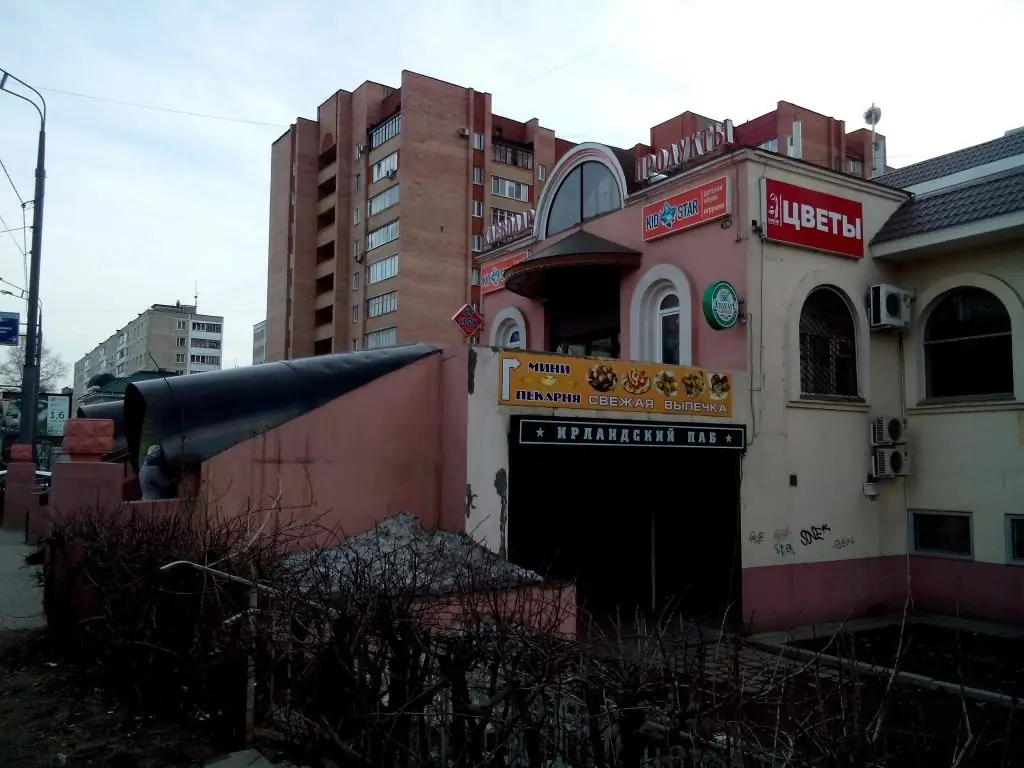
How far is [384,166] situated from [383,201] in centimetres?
212

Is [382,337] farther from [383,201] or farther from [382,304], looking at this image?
[383,201]

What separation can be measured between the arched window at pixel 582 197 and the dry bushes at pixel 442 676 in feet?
34.7

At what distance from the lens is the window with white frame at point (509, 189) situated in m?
52.0

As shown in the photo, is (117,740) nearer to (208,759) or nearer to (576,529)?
(208,759)

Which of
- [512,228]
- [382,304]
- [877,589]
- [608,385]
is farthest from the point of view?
[382,304]

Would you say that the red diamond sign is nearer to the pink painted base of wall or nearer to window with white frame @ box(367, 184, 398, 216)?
the pink painted base of wall

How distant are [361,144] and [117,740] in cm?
5011

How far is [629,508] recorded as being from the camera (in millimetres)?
13000

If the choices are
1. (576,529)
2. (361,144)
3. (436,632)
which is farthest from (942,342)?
(361,144)

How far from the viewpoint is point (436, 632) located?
13.0 feet

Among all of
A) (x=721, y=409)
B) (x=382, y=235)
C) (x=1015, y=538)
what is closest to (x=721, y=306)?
(x=721, y=409)

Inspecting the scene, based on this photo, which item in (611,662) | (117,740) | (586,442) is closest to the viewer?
(611,662)

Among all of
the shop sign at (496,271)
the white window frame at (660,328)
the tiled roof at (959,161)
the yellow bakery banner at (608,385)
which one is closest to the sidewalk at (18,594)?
the yellow bakery banner at (608,385)

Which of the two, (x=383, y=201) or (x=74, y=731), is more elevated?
(x=383, y=201)
